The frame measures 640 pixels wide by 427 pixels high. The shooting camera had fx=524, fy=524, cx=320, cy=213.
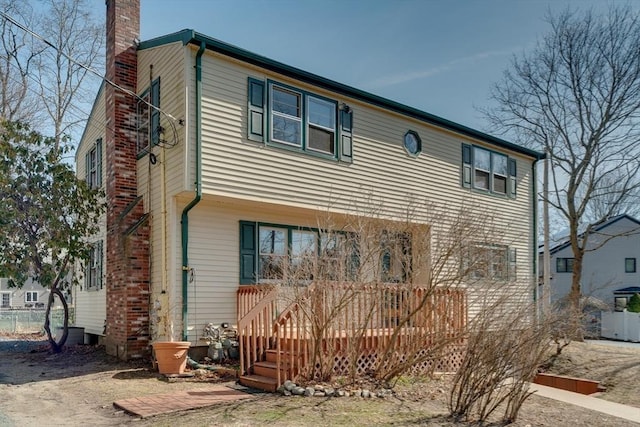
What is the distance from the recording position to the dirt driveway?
20.6 ft

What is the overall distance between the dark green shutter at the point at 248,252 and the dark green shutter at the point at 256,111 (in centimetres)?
193

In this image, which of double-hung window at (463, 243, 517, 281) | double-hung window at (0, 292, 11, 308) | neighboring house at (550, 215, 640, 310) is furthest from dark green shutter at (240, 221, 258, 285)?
double-hung window at (0, 292, 11, 308)

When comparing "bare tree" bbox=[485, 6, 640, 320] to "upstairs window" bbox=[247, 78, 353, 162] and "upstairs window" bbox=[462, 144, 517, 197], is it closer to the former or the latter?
"upstairs window" bbox=[462, 144, 517, 197]

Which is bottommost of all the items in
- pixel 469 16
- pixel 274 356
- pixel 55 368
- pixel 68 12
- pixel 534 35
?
pixel 55 368

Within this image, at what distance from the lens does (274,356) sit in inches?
330

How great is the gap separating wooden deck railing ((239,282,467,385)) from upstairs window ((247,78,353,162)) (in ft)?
13.1

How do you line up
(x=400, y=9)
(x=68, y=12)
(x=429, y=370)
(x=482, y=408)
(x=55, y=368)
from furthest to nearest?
(x=68, y=12) < (x=400, y=9) < (x=55, y=368) < (x=429, y=370) < (x=482, y=408)

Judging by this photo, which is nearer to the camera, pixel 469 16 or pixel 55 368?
pixel 55 368

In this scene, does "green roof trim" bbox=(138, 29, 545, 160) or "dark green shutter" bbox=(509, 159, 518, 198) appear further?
"dark green shutter" bbox=(509, 159, 518, 198)

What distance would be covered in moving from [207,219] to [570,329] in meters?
7.91

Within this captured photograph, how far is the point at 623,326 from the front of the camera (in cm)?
2228

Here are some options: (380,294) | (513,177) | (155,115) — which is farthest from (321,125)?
(513,177)

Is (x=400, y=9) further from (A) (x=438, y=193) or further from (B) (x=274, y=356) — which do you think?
(B) (x=274, y=356)

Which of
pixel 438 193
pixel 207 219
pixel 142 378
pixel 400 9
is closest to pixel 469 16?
pixel 400 9
